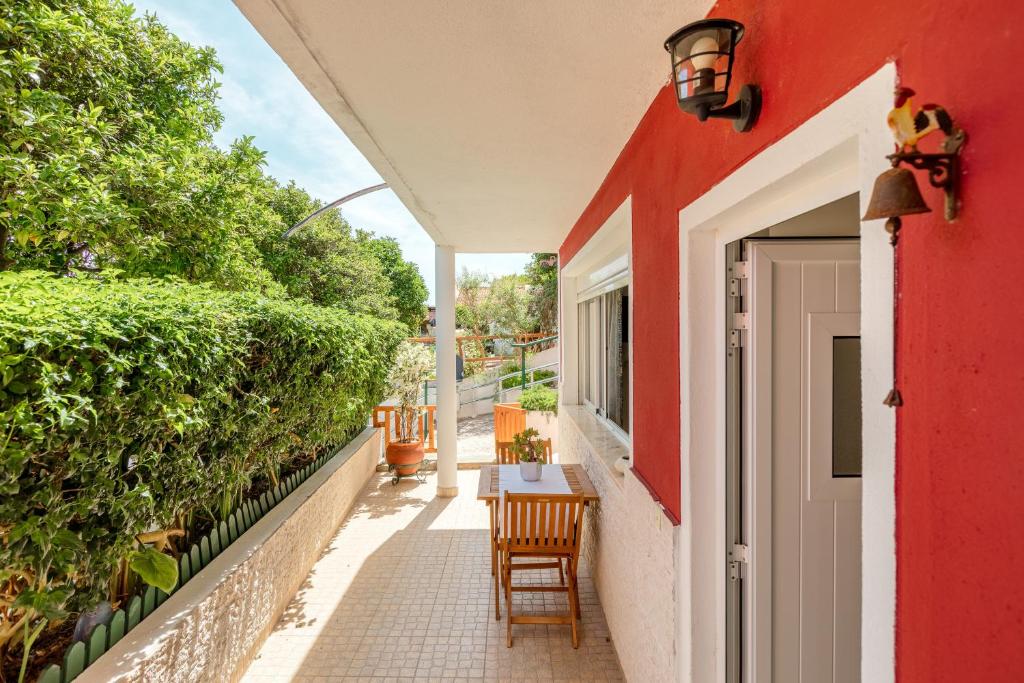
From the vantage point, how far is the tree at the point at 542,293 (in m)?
17.3

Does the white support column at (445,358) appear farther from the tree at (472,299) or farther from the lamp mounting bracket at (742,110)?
the tree at (472,299)

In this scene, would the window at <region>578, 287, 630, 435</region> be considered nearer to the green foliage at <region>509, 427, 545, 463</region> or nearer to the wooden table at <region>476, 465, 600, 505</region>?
the wooden table at <region>476, 465, 600, 505</region>

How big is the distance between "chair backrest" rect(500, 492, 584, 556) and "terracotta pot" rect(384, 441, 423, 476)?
348cm

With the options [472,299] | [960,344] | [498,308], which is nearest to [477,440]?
[960,344]

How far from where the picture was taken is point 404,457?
674 centimetres

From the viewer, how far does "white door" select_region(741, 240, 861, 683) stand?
1861mm

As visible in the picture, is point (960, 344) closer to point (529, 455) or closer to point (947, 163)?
point (947, 163)

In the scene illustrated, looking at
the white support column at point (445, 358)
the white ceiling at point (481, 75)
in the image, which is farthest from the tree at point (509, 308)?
the white ceiling at point (481, 75)

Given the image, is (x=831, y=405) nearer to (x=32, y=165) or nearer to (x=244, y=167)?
(x=32, y=165)

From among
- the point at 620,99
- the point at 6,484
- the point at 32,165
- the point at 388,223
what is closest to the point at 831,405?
the point at 620,99

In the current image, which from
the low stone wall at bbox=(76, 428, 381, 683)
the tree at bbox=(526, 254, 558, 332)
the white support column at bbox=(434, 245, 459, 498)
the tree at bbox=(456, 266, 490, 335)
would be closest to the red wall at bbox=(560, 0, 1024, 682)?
the low stone wall at bbox=(76, 428, 381, 683)

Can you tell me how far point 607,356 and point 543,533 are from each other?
6.56 feet

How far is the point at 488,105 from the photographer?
2.35m

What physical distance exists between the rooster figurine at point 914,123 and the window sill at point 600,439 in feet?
8.46
